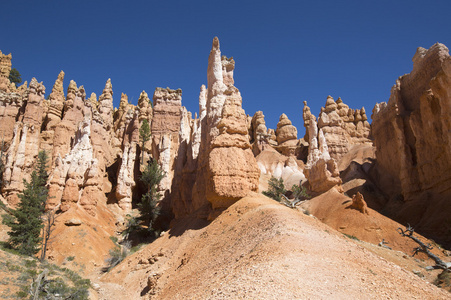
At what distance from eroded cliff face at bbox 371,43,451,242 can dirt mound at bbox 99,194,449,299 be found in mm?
19396

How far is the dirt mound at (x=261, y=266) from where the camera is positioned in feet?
28.1

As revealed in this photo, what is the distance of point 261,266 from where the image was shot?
32.3 feet

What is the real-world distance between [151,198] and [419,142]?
1191 inches

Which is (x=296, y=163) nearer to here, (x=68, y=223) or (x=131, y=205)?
(x=131, y=205)

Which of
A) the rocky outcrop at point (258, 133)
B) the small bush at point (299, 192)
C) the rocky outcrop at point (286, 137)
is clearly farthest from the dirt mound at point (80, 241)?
the rocky outcrop at point (286, 137)

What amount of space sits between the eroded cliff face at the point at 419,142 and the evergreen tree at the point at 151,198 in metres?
25.7

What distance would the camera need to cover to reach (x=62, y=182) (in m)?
30.4

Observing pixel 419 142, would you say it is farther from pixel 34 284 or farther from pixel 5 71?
pixel 5 71

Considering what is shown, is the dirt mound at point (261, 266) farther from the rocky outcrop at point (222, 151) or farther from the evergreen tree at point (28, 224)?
the evergreen tree at point (28, 224)

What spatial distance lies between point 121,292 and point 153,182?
19.4m

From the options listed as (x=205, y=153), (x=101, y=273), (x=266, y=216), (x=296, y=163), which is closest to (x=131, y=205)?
(x=101, y=273)

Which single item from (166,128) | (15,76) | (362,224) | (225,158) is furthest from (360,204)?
(15,76)

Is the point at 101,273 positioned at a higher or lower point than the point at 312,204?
lower

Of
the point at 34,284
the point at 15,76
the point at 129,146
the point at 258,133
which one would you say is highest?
the point at 15,76
